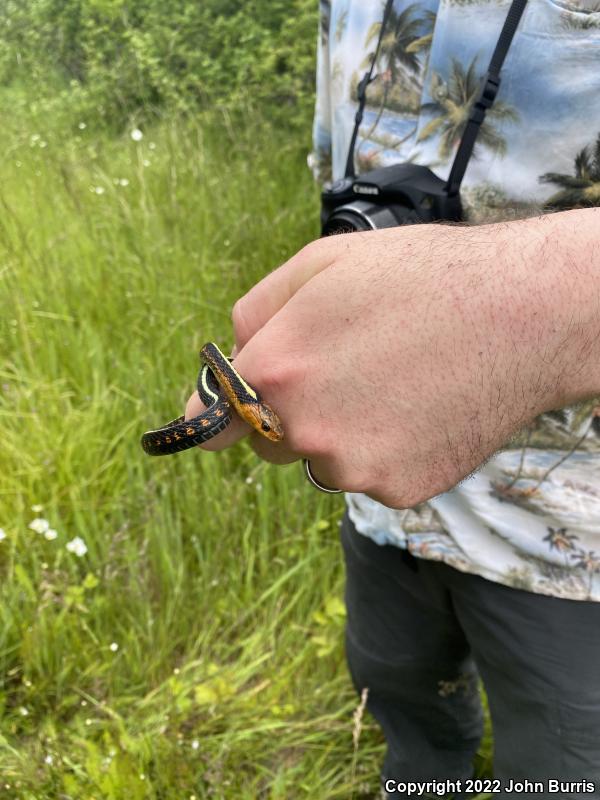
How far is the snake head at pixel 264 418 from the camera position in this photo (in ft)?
3.01

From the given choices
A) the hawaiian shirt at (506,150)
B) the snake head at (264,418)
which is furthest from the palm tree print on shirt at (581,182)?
the snake head at (264,418)

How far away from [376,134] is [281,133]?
11.3 ft

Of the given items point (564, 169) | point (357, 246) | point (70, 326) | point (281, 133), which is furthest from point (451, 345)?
point (281, 133)

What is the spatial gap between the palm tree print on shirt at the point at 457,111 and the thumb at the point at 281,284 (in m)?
0.44

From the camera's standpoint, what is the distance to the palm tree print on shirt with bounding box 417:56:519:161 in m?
1.14

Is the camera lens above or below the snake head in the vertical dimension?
above

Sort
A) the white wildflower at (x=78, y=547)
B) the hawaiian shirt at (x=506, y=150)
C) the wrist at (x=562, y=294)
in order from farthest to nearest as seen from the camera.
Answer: the white wildflower at (x=78, y=547)
the hawaiian shirt at (x=506, y=150)
the wrist at (x=562, y=294)

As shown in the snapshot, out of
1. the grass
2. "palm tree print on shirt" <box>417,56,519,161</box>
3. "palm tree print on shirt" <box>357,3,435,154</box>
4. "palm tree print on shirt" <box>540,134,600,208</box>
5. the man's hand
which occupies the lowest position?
the grass

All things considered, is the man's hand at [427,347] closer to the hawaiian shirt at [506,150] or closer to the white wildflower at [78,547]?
the hawaiian shirt at [506,150]

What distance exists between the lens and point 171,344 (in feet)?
9.57

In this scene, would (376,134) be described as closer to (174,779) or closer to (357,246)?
(357,246)

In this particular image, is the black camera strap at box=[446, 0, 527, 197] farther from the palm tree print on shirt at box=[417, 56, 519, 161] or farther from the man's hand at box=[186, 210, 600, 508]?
the man's hand at box=[186, 210, 600, 508]

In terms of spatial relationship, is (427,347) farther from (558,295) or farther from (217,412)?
(217,412)

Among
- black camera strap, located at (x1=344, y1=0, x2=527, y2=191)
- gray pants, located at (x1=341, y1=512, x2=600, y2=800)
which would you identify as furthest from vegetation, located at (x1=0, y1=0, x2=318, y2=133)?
gray pants, located at (x1=341, y1=512, x2=600, y2=800)
